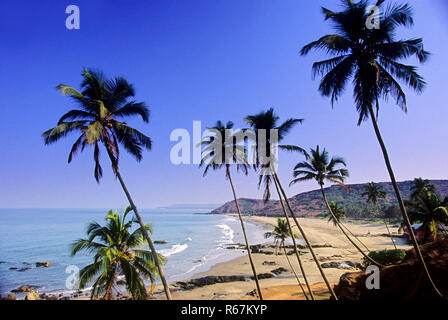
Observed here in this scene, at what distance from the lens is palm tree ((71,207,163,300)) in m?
9.04

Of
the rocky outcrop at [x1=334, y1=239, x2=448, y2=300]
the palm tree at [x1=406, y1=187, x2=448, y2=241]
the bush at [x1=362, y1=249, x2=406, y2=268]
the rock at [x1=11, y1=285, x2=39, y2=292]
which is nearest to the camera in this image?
the rocky outcrop at [x1=334, y1=239, x2=448, y2=300]

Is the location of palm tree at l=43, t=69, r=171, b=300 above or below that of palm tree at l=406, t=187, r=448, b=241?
above

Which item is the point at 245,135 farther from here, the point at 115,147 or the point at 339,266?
the point at 339,266

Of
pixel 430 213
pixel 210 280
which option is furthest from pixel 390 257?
pixel 210 280

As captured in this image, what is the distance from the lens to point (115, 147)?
9641 mm

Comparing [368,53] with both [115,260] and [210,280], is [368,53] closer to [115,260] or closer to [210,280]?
[115,260]

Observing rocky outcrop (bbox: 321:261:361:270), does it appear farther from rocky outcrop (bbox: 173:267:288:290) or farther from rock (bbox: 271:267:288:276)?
rocky outcrop (bbox: 173:267:288:290)

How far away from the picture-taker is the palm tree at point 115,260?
9.04 meters

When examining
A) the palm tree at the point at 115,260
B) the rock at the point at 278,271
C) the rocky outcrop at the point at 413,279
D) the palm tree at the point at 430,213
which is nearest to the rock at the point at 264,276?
the rock at the point at 278,271

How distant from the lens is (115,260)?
9648 mm

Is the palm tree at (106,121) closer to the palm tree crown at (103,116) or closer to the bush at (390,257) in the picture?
the palm tree crown at (103,116)

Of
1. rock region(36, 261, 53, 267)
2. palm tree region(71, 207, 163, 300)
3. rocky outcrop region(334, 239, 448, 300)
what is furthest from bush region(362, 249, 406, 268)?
rock region(36, 261, 53, 267)
